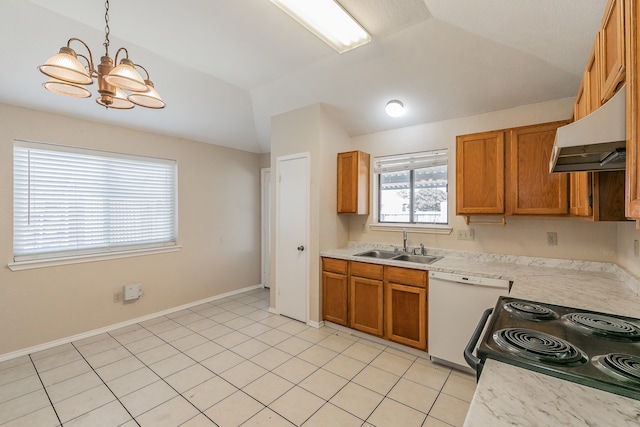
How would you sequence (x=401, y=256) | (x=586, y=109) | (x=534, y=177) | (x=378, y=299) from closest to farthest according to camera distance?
(x=586, y=109) → (x=534, y=177) → (x=378, y=299) → (x=401, y=256)

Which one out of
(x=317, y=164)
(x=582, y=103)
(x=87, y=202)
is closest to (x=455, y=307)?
(x=582, y=103)

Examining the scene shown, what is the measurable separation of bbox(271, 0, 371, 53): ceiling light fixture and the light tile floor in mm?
2831

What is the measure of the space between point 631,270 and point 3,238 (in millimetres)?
5455

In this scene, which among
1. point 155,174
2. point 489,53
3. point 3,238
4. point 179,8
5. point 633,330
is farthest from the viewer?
point 155,174

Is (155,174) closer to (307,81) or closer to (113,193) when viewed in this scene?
(113,193)

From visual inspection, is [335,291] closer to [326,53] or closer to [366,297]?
[366,297]

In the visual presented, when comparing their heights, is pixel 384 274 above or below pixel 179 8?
below

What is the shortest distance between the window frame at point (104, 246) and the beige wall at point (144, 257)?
0.06 meters

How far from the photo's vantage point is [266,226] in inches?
207

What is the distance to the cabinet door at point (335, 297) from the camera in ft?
10.9

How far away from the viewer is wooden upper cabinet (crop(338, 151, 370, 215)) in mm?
3559

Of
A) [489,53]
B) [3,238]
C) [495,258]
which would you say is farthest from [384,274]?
[3,238]

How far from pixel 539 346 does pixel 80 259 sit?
13.7 ft

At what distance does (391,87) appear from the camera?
2.99m
